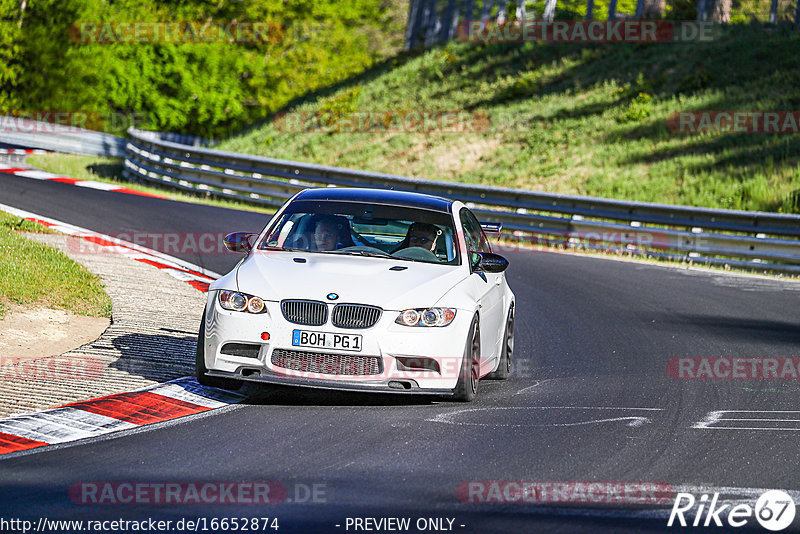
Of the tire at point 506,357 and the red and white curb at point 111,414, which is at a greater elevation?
the tire at point 506,357

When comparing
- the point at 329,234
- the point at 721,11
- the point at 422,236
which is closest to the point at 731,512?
the point at 422,236

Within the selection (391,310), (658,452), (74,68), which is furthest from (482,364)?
(74,68)

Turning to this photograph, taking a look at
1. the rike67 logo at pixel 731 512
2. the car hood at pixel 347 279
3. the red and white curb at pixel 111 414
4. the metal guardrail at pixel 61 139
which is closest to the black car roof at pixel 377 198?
the car hood at pixel 347 279

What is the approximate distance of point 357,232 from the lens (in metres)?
9.55

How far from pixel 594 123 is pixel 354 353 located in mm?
29554

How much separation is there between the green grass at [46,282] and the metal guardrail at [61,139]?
26112 millimetres

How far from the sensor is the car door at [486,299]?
8.77 meters

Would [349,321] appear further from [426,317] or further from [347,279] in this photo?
[426,317]

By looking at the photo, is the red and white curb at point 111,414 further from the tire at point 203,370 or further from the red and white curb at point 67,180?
the red and white curb at point 67,180

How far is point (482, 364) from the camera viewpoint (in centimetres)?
879

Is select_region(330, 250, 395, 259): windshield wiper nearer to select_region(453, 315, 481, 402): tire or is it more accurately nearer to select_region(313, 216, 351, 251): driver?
select_region(313, 216, 351, 251): driver

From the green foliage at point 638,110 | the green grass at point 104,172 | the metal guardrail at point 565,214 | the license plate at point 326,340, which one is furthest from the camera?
the green foliage at point 638,110

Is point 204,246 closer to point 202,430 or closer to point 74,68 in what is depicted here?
point 202,430

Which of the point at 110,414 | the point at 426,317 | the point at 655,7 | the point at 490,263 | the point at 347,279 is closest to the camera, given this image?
the point at 110,414
